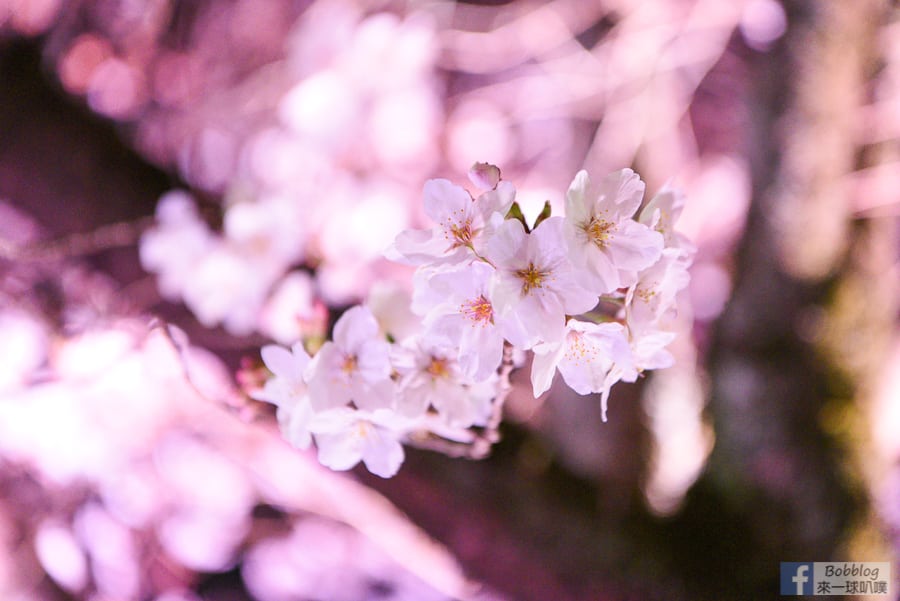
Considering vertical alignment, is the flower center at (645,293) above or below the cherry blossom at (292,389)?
above

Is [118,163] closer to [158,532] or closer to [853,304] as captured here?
[853,304]

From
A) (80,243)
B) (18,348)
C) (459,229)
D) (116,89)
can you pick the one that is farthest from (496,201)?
(116,89)

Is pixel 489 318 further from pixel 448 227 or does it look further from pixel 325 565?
pixel 325 565

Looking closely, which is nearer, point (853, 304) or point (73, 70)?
point (853, 304)

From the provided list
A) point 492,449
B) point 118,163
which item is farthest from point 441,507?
point 118,163

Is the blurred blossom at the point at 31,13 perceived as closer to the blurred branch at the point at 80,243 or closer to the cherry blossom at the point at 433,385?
the blurred branch at the point at 80,243

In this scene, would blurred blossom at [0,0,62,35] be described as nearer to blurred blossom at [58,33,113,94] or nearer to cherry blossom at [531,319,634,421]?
blurred blossom at [58,33,113,94]

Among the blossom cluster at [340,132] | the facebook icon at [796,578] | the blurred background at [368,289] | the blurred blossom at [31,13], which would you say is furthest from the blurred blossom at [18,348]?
the facebook icon at [796,578]
